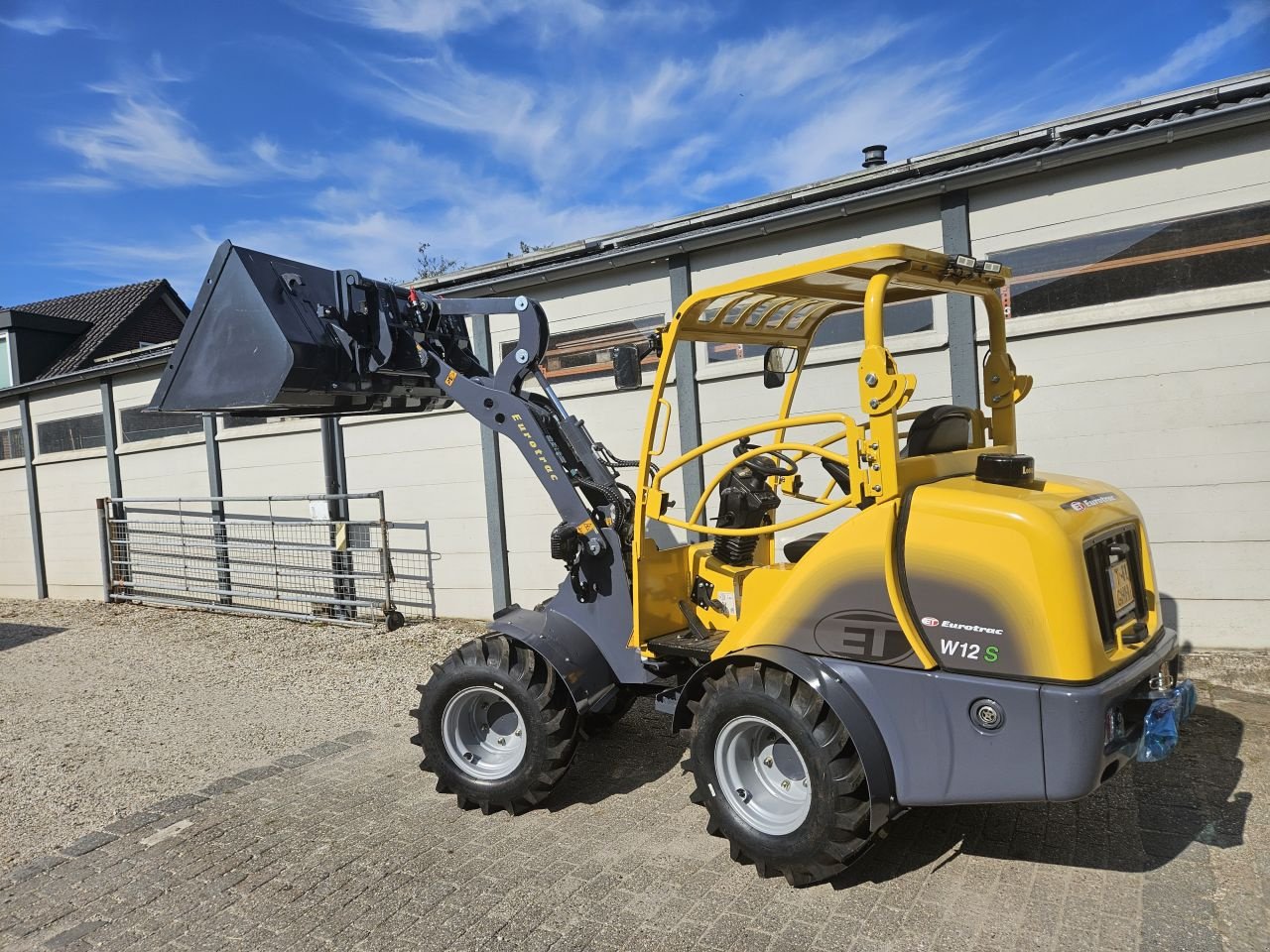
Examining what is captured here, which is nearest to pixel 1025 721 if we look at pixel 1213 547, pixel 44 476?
pixel 1213 547

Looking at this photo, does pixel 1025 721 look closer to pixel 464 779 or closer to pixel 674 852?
pixel 674 852

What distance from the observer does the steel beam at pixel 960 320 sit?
679 cm

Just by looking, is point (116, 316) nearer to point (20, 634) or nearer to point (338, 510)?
point (20, 634)

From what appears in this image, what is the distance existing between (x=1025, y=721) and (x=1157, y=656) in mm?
814

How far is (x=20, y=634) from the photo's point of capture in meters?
10.7

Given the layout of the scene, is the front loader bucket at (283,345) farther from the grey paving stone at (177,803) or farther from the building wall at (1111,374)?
the building wall at (1111,374)

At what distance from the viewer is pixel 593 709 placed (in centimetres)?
438

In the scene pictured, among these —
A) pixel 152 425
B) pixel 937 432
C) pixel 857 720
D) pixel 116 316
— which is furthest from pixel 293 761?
pixel 116 316

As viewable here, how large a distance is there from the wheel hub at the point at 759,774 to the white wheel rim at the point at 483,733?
1.17 metres

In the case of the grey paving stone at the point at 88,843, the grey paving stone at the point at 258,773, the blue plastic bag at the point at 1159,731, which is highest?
the blue plastic bag at the point at 1159,731

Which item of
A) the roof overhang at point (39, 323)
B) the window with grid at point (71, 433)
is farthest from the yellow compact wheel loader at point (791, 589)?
the roof overhang at point (39, 323)

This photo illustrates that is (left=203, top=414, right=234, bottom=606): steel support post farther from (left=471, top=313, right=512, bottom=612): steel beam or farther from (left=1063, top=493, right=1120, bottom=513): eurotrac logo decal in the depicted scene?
(left=1063, top=493, right=1120, bottom=513): eurotrac logo decal

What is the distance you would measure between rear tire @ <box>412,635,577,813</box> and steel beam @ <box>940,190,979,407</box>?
4.07 meters

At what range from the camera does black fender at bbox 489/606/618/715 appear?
4336 millimetres
